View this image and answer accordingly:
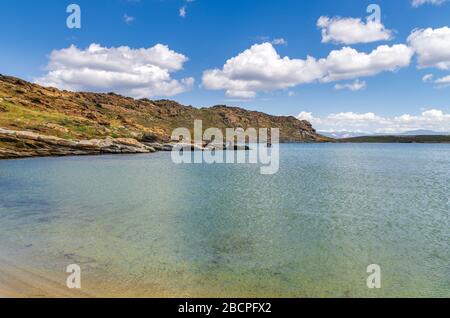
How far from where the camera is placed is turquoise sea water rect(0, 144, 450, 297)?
57.5 feet

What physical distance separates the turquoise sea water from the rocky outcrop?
65.6 m

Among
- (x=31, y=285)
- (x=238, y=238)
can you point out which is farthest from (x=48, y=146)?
(x=31, y=285)

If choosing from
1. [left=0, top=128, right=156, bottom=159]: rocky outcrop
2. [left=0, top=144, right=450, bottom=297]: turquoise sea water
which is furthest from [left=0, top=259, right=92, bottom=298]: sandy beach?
[left=0, top=128, right=156, bottom=159]: rocky outcrop

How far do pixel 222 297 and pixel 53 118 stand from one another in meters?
147

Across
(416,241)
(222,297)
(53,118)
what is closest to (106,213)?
(222,297)

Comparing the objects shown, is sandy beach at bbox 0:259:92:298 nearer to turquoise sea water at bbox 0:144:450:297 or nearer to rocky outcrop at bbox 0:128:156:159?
turquoise sea water at bbox 0:144:450:297

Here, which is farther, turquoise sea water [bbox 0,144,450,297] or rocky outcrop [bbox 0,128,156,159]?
rocky outcrop [bbox 0,128,156,159]

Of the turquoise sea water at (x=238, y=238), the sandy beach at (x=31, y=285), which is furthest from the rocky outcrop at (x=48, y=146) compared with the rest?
the sandy beach at (x=31, y=285)

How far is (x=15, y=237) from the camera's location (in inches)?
983

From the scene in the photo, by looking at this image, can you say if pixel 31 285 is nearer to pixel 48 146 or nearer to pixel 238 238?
pixel 238 238

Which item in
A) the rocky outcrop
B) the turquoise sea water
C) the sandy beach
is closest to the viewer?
the sandy beach

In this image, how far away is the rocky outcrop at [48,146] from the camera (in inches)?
3991

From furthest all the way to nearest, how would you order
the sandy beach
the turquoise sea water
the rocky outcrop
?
the rocky outcrop, the turquoise sea water, the sandy beach

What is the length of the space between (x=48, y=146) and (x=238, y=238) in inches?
4271
